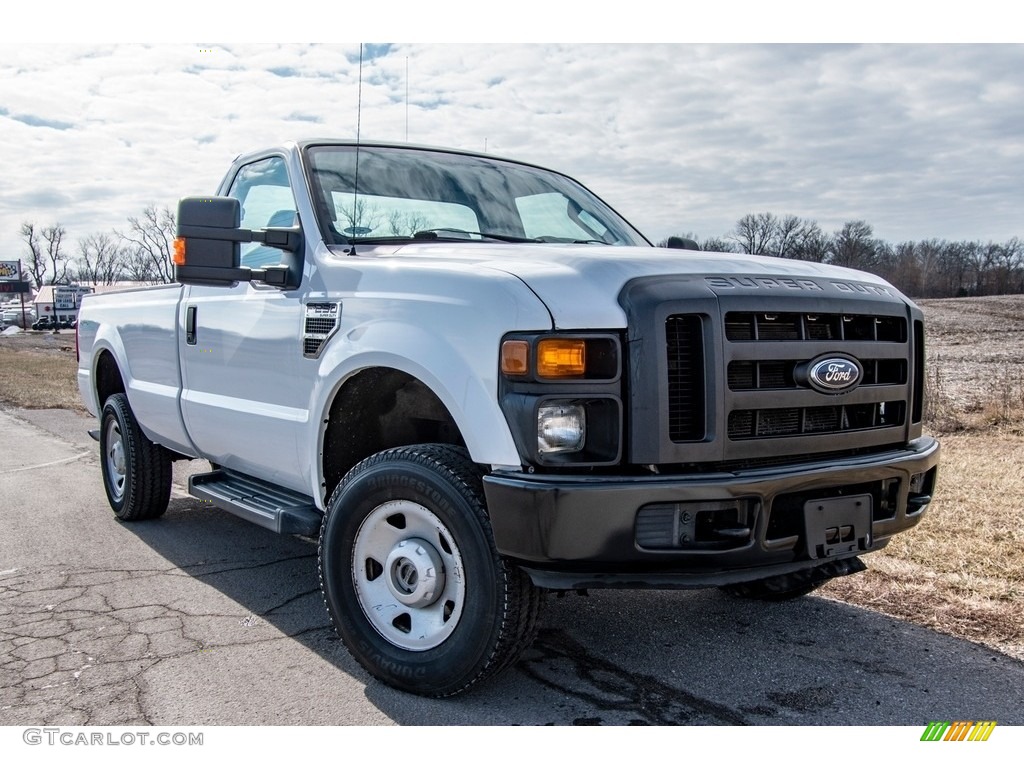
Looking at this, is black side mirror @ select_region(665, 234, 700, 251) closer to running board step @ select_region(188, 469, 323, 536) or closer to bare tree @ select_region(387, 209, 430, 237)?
bare tree @ select_region(387, 209, 430, 237)

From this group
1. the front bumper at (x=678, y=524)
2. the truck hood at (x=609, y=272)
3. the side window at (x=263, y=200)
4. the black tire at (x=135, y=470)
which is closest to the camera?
the front bumper at (x=678, y=524)

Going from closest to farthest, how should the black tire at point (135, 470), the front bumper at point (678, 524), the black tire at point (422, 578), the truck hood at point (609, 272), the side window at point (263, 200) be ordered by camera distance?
the front bumper at point (678, 524) → the truck hood at point (609, 272) → the black tire at point (422, 578) → the side window at point (263, 200) → the black tire at point (135, 470)

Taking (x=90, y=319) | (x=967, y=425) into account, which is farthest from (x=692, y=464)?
(x=967, y=425)

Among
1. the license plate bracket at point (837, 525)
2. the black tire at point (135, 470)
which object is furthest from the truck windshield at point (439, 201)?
the black tire at point (135, 470)

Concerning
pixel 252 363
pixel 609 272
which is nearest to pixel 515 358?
pixel 609 272

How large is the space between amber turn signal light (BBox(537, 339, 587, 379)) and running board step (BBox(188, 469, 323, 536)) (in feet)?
5.27

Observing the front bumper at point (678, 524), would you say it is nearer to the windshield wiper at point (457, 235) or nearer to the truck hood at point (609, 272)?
the truck hood at point (609, 272)

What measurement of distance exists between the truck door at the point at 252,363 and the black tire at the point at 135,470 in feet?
3.39

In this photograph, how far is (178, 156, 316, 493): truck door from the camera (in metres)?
4.19

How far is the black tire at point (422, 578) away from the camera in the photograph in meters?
3.17

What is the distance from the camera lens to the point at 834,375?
337 centimetres

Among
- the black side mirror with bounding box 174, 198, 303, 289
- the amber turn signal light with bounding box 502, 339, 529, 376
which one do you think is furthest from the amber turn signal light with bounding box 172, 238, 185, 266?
the amber turn signal light with bounding box 502, 339, 529, 376

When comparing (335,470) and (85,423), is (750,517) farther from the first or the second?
(85,423)

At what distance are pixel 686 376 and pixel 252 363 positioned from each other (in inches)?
88.8
